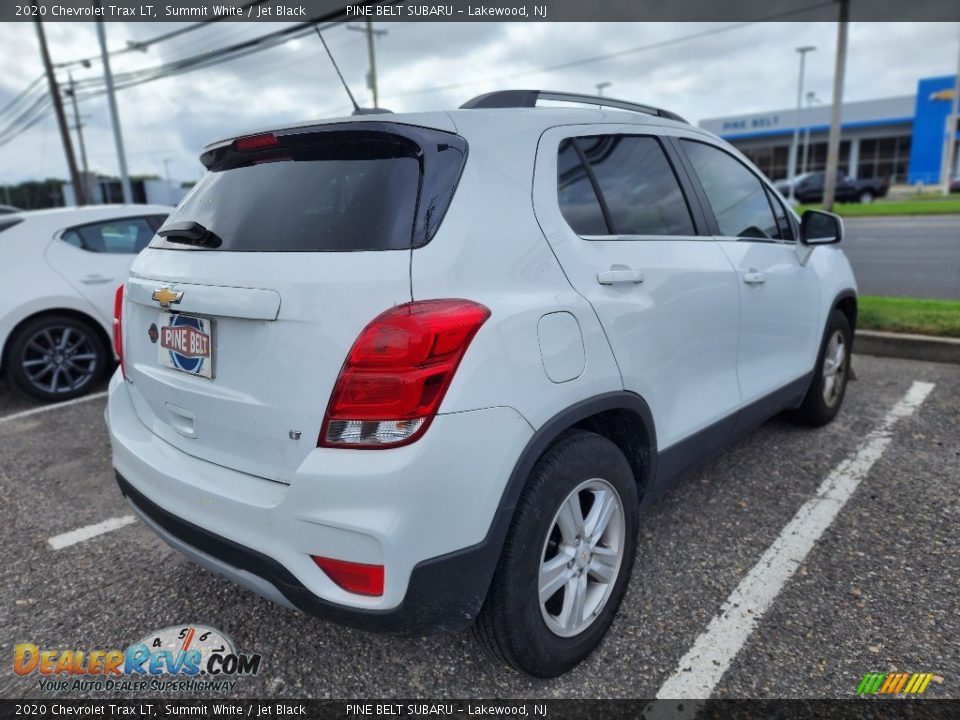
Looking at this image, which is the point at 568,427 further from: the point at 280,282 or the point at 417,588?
the point at 280,282

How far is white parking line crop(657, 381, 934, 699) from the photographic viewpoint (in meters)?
2.12

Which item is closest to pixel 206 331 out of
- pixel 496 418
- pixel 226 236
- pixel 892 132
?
pixel 226 236

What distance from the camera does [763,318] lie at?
10.3ft

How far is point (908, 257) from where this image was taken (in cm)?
1127

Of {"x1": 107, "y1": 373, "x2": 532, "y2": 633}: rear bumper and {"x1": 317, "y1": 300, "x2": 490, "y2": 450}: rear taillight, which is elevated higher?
{"x1": 317, "y1": 300, "x2": 490, "y2": 450}: rear taillight

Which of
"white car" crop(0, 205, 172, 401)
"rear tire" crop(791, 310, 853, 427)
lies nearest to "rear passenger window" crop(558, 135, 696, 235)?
"rear tire" crop(791, 310, 853, 427)

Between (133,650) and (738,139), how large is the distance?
5938 cm

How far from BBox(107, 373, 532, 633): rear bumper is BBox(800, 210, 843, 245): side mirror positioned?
8.64 ft

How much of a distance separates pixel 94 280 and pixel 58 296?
303 mm

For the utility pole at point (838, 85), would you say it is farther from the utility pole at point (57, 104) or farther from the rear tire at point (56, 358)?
the utility pole at point (57, 104)

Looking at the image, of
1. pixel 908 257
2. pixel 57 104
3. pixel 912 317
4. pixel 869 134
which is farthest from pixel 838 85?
pixel 869 134

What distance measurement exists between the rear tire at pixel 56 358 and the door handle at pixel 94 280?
0.32m

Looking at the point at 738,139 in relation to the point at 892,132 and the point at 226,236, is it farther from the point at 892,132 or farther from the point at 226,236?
the point at 226,236

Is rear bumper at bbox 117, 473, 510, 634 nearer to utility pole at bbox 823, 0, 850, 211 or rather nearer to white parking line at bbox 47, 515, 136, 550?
white parking line at bbox 47, 515, 136, 550
